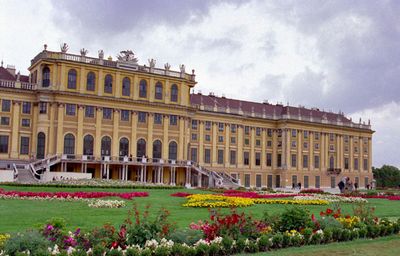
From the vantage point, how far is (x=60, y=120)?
59.3 meters

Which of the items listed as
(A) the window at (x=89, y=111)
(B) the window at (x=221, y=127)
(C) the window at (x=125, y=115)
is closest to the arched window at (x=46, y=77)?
(A) the window at (x=89, y=111)

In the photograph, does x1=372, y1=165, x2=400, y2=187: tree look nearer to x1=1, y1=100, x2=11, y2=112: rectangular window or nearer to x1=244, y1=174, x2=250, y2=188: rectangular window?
x1=244, y1=174, x2=250, y2=188: rectangular window

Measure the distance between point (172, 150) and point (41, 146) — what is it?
1674cm

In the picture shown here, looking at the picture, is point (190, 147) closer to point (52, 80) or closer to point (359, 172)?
point (52, 80)

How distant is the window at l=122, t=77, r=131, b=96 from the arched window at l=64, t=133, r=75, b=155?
28.9 ft

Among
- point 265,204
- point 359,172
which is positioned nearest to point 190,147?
point 359,172

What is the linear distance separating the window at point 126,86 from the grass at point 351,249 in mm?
51798

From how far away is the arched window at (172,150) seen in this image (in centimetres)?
6638

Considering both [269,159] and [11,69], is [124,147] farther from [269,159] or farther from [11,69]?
[269,159]

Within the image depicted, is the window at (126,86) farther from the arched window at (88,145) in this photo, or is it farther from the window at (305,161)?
the window at (305,161)

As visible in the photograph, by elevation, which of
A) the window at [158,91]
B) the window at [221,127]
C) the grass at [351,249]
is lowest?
the grass at [351,249]

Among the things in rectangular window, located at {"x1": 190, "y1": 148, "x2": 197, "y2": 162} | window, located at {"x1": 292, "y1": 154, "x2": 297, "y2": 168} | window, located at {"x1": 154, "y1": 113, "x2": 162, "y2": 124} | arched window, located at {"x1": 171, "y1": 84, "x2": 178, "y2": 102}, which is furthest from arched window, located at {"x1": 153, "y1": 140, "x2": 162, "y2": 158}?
window, located at {"x1": 292, "y1": 154, "x2": 297, "y2": 168}

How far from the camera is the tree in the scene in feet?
369

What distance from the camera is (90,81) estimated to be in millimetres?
61906
